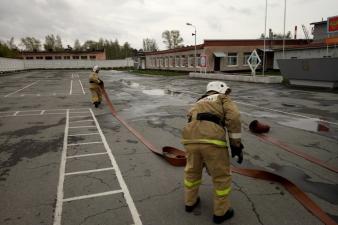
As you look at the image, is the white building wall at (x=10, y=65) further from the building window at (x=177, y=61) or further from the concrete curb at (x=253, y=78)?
the concrete curb at (x=253, y=78)

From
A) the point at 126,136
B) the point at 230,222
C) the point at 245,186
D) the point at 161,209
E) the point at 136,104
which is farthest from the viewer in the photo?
the point at 136,104

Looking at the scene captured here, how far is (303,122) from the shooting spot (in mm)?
10664

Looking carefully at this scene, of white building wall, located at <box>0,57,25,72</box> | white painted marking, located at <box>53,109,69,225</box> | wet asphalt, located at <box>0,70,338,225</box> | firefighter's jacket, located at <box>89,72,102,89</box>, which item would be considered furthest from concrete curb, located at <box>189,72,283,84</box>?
white building wall, located at <box>0,57,25,72</box>

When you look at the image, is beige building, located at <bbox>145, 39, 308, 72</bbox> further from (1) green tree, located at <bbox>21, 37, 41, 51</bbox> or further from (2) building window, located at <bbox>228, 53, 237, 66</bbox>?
(1) green tree, located at <bbox>21, 37, 41, 51</bbox>

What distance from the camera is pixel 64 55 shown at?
9538 cm

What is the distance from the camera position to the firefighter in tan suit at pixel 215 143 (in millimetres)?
4031

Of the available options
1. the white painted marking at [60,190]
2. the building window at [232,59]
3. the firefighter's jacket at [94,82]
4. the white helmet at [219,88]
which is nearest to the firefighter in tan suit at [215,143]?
the white helmet at [219,88]

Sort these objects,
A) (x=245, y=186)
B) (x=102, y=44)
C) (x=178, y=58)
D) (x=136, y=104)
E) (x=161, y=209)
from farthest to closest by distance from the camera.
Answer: (x=102, y=44) < (x=178, y=58) < (x=136, y=104) < (x=245, y=186) < (x=161, y=209)

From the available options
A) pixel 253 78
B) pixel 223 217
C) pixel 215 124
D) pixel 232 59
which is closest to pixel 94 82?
pixel 215 124

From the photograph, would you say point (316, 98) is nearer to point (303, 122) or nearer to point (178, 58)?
point (303, 122)

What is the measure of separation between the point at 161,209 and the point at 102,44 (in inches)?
5780

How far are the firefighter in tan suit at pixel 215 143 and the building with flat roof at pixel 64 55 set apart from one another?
321 ft

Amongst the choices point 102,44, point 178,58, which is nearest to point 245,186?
point 178,58

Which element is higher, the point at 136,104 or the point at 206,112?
the point at 206,112
